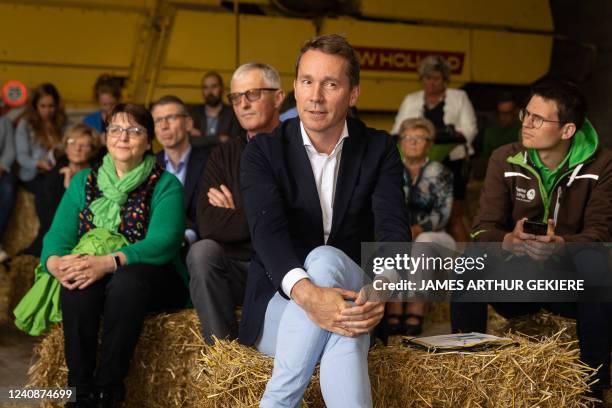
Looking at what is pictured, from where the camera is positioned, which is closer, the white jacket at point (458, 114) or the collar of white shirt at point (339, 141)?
the collar of white shirt at point (339, 141)

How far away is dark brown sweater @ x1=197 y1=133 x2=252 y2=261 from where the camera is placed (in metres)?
2.90

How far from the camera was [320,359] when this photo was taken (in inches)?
83.5

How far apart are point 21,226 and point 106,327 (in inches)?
98.8

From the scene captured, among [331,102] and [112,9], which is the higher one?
[112,9]

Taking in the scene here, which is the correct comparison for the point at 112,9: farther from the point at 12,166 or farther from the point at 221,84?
the point at 12,166

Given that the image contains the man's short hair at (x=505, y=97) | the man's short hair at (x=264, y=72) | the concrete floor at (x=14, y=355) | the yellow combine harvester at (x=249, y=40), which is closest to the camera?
the man's short hair at (x=264, y=72)

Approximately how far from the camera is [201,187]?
122 inches

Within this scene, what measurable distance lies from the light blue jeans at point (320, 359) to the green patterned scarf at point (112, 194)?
1.10 meters

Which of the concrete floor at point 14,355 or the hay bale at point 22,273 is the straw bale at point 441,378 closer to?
the concrete floor at point 14,355

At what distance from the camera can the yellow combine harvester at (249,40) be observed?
590 cm

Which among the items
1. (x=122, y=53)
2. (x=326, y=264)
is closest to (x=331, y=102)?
(x=326, y=264)

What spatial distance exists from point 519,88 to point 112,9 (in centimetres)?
371

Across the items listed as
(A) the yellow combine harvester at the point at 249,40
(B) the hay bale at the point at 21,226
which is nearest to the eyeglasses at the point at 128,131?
(B) the hay bale at the point at 21,226

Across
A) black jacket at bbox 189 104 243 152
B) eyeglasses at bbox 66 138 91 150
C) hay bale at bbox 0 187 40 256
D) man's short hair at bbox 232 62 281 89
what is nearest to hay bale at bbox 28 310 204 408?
man's short hair at bbox 232 62 281 89
